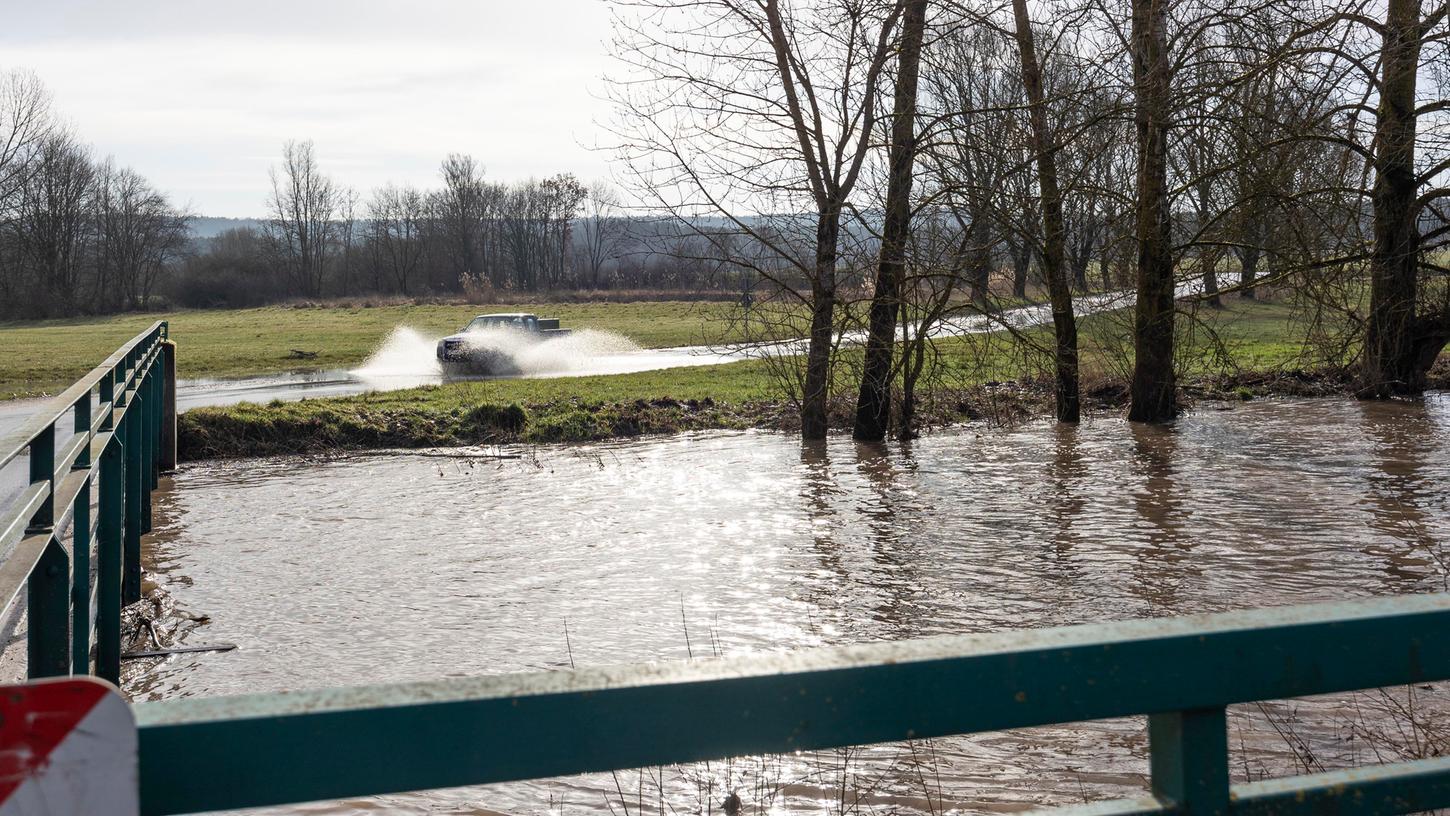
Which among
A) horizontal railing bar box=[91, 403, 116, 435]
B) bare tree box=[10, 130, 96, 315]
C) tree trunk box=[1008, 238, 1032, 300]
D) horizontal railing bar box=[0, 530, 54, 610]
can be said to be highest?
bare tree box=[10, 130, 96, 315]

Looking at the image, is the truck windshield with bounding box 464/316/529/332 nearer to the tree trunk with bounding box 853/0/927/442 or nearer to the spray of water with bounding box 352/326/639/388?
the spray of water with bounding box 352/326/639/388

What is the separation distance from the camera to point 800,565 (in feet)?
31.5

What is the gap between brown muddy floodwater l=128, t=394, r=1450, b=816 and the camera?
528 cm

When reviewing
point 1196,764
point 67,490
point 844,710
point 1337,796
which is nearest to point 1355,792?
point 1337,796

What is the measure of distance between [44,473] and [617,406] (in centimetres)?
1493

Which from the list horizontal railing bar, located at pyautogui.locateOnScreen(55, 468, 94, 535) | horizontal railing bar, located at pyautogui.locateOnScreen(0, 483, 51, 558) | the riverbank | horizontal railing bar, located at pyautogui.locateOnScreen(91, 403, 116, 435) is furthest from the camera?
the riverbank

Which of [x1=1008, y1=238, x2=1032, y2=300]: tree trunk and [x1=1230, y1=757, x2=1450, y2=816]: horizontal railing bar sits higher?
[x1=1008, y1=238, x2=1032, y2=300]: tree trunk

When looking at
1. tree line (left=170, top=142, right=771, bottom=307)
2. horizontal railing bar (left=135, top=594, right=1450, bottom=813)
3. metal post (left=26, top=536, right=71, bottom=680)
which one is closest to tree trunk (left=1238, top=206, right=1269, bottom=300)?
metal post (left=26, top=536, right=71, bottom=680)

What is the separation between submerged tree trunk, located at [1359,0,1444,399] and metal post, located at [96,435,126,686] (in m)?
14.0

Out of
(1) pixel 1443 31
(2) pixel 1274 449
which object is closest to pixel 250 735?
(2) pixel 1274 449

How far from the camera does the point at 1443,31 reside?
14.7 metres

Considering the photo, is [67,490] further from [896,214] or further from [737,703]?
[896,214]

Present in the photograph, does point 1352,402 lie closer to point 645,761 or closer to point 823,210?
point 823,210

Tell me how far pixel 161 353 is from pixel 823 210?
7836 mm
